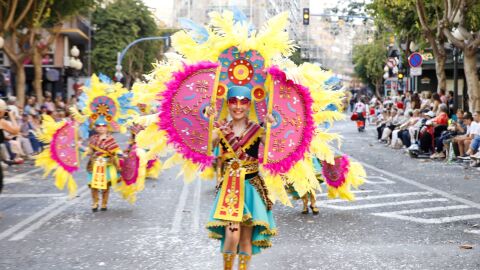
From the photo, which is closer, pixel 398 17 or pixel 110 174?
pixel 110 174

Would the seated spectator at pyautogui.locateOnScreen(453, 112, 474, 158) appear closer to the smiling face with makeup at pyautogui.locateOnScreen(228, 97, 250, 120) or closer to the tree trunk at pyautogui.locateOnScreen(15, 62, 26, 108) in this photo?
the smiling face with makeup at pyautogui.locateOnScreen(228, 97, 250, 120)

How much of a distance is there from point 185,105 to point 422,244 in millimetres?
3472

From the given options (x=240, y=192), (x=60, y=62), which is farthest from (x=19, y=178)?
(x=60, y=62)

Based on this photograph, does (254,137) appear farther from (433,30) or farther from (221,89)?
(433,30)

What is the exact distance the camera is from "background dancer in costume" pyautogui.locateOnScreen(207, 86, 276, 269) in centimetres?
569

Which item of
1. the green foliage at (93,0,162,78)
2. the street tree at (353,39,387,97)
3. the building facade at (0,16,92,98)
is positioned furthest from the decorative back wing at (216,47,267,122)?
the street tree at (353,39,387,97)

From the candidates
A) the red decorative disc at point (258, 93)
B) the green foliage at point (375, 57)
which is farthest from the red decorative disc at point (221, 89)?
the green foliage at point (375, 57)

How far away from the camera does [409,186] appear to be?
13234 mm

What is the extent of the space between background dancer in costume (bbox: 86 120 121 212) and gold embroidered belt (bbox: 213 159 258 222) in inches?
200

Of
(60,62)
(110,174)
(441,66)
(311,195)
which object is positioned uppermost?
(60,62)

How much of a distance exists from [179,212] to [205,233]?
180 cm

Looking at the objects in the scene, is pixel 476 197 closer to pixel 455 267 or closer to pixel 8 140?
pixel 455 267

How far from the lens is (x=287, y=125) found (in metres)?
5.68

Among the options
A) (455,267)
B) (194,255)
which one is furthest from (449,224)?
(194,255)
